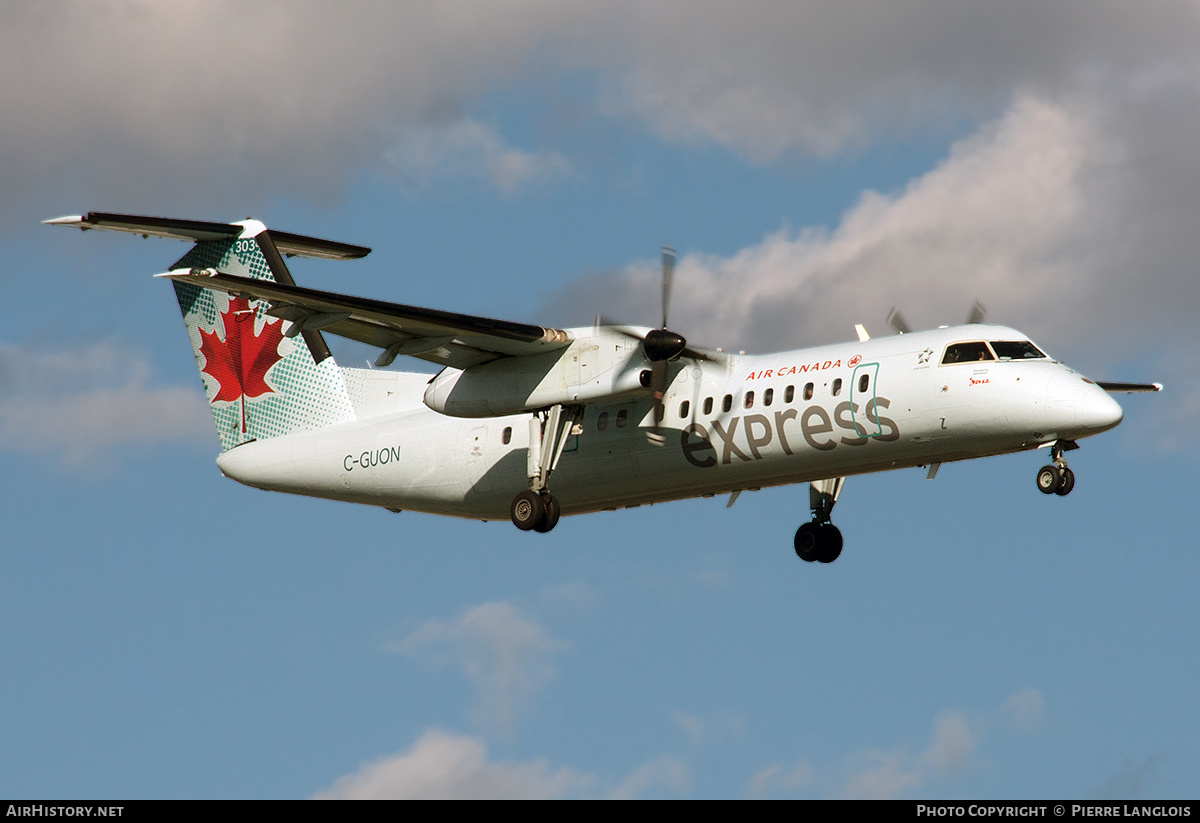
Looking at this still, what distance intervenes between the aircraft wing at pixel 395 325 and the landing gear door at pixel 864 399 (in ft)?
15.9

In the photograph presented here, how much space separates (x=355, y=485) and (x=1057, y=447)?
1218cm

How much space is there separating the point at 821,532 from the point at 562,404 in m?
5.63

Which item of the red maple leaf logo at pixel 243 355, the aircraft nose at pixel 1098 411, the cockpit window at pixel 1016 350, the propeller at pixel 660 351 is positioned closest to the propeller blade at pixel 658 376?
the propeller at pixel 660 351

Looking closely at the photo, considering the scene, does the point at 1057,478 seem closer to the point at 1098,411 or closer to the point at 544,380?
the point at 1098,411

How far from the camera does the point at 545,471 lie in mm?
23812

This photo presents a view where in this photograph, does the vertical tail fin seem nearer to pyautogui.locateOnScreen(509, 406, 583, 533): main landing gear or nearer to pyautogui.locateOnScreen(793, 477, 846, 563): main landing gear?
pyautogui.locateOnScreen(509, 406, 583, 533): main landing gear

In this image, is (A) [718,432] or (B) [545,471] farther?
(B) [545,471]

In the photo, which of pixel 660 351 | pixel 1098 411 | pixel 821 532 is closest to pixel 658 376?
pixel 660 351

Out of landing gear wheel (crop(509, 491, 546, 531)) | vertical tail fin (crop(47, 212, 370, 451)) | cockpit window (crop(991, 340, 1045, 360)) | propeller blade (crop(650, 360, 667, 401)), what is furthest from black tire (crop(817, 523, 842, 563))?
vertical tail fin (crop(47, 212, 370, 451))
